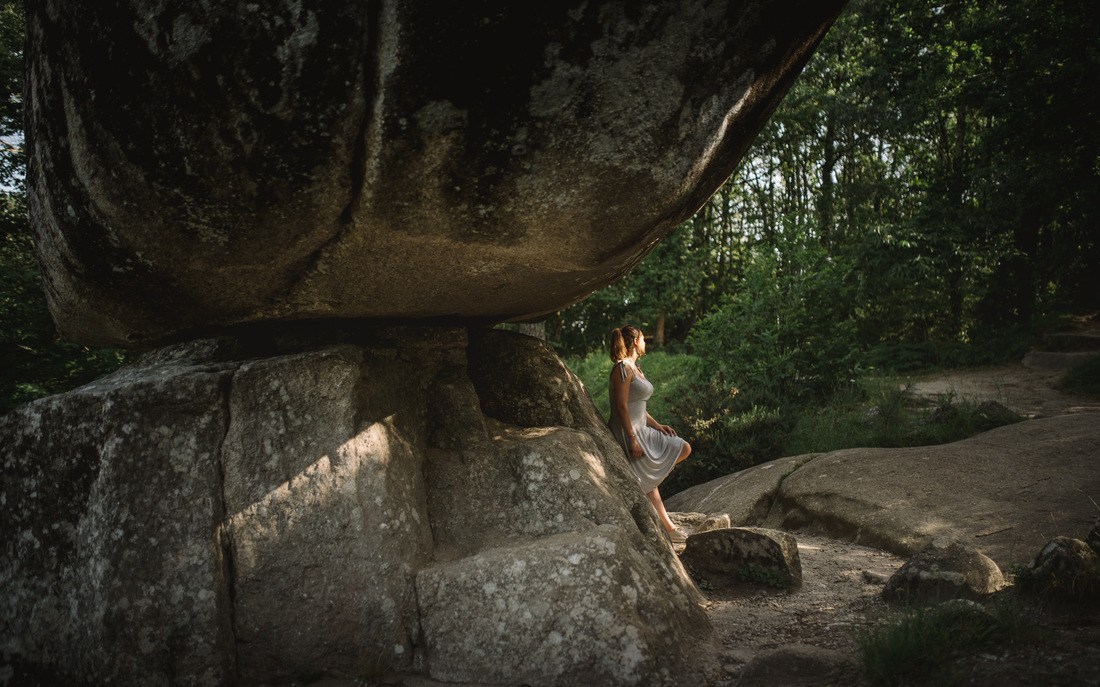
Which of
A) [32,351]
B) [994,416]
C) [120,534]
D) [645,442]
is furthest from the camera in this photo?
[32,351]

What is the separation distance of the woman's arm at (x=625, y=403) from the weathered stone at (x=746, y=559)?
1044 millimetres

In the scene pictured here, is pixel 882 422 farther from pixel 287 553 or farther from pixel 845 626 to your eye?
pixel 287 553

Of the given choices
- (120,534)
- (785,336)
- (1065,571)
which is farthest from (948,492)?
(120,534)

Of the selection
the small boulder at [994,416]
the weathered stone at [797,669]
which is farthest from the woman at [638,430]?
the small boulder at [994,416]

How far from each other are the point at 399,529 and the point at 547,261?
162 centimetres

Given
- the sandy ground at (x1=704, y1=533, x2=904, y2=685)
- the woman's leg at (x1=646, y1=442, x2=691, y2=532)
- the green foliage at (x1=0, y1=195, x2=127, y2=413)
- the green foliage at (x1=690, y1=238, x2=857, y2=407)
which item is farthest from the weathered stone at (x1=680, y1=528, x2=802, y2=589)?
the green foliage at (x1=0, y1=195, x2=127, y2=413)

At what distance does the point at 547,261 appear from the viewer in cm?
363

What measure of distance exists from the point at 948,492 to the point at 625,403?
2.85 meters

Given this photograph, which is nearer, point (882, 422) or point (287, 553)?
point (287, 553)

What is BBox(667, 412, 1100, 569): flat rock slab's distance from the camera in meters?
5.00

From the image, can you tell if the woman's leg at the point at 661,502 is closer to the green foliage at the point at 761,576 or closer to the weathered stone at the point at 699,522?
the weathered stone at the point at 699,522

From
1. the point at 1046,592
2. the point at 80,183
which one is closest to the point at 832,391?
the point at 1046,592

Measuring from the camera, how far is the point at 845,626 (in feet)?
12.4

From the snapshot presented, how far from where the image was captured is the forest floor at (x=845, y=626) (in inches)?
102
